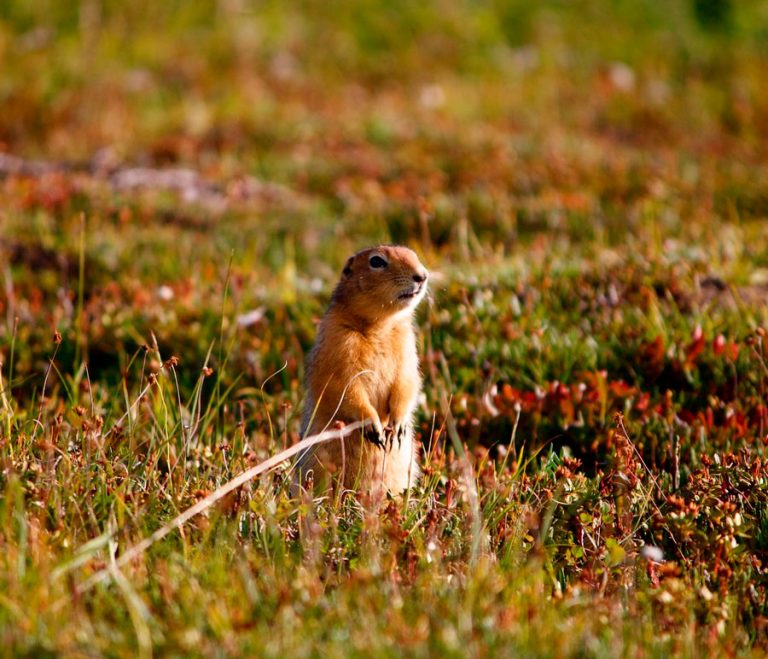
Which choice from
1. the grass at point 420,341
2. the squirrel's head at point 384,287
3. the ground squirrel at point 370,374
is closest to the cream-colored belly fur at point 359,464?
the ground squirrel at point 370,374

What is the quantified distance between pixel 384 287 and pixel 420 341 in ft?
4.97

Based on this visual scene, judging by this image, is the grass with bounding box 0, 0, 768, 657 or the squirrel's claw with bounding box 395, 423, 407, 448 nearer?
the grass with bounding box 0, 0, 768, 657

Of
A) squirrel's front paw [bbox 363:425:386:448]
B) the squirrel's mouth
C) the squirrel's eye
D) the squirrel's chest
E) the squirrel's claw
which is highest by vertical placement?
the squirrel's eye

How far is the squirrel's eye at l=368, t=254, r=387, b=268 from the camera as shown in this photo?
5673 millimetres

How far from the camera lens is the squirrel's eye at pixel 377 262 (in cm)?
567

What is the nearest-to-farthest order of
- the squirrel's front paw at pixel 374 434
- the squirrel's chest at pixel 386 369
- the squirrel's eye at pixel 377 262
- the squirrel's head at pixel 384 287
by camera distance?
the squirrel's front paw at pixel 374 434
the squirrel's chest at pixel 386 369
the squirrel's head at pixel 384 287
the squirrel's eye at pixel 377 262

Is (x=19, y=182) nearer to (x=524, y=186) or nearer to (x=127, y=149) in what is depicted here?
(x=127, y=149)

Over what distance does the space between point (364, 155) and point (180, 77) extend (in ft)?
14.2

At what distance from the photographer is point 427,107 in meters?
16.4

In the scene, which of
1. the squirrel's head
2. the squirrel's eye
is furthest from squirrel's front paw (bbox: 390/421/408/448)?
the squirrel's eye

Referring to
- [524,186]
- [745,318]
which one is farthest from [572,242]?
[745,318]

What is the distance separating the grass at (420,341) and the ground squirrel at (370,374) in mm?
244

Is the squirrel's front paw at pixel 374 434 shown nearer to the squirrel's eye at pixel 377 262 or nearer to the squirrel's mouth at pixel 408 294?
the squirrel's mouth at pixel 408 294

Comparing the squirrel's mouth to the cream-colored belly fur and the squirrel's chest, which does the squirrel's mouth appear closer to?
the squirrel's chest
